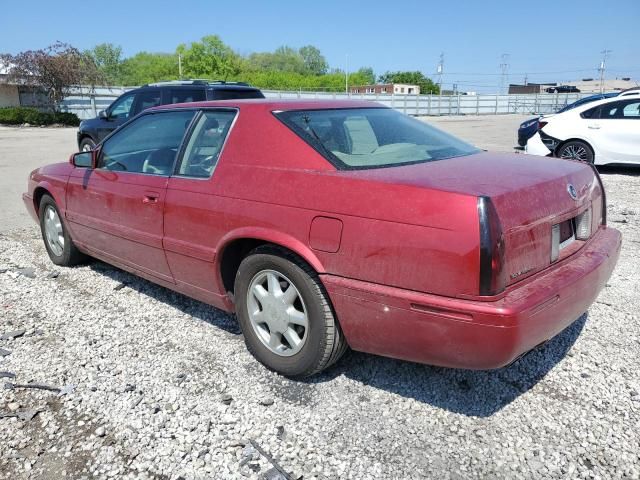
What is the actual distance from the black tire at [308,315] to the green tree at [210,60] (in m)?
84.6

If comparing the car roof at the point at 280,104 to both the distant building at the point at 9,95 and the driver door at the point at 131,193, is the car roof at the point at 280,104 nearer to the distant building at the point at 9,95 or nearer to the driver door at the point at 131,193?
the driver door at the point at 131,193

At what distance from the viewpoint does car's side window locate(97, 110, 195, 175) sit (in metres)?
3.85

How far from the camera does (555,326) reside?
2623mm

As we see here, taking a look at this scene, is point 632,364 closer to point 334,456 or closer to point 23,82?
point 334,456

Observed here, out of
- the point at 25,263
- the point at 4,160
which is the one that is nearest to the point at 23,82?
the point at 4,160

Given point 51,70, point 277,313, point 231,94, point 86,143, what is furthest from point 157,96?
point 51,70

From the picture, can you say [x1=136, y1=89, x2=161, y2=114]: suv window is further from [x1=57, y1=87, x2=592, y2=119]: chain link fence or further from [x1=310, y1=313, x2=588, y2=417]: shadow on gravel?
[x1=57, y1=87, x2=592, y2=119]: chain link fence

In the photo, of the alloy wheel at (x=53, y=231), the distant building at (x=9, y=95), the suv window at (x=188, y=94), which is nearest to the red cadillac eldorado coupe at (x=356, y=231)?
the alloy wheel at (x=53, y=231)

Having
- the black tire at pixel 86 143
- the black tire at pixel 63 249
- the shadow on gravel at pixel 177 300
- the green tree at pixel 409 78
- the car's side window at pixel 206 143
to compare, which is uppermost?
the green tree at pixel 409 78

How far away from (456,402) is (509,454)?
18.0 inches

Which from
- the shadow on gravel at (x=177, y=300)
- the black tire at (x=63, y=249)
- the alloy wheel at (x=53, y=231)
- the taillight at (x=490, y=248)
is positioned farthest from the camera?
the alloy wheel at (x=53, y=231)

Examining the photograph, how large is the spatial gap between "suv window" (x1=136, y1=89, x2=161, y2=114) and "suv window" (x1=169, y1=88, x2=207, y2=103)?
1.54 feet

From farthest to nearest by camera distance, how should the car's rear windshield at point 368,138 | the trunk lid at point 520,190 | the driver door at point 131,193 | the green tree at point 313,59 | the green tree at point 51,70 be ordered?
the green tree at point 313,59, the green tree at point 51,70, the driver door at point 131,193, the car's rear windshield at point 368,138, the trunk lid at point 520,190

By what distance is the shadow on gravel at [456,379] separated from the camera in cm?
293
